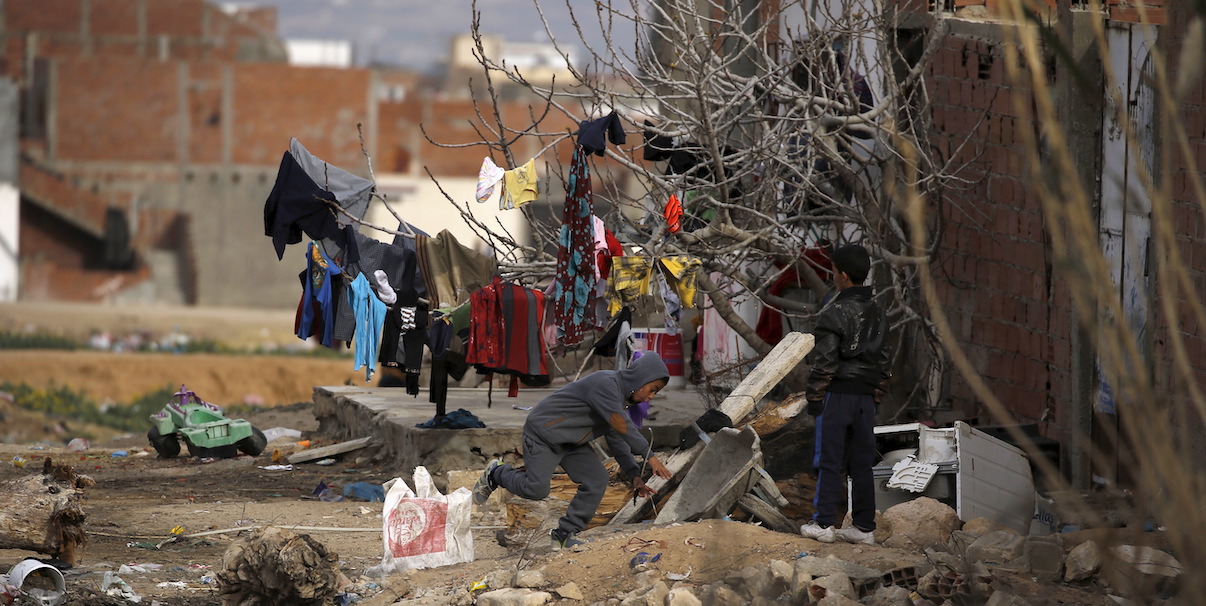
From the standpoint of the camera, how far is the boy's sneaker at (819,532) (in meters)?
6.68

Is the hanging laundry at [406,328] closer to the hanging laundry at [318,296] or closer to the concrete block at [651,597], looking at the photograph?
the hanging laundry at [318,296]

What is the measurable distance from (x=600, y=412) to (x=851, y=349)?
134 centimetres

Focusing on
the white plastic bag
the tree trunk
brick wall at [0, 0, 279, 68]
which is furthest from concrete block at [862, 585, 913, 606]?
brick wall at [0, 0, 279, 68]

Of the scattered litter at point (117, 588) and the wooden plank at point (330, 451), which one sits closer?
the scattered litter at point (117, 588)

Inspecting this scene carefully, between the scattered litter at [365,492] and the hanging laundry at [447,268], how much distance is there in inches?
54.2

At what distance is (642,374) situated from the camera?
684cm

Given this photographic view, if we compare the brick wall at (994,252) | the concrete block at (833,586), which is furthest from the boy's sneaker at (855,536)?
the brick wall at (994,252)

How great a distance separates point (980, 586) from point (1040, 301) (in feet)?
10.5

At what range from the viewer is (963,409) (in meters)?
9.16

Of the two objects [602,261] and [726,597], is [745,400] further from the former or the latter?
[726,597]

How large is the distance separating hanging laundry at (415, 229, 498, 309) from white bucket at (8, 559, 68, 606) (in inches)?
139

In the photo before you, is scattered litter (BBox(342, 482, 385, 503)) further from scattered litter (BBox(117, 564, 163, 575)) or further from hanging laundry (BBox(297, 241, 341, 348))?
scattered litter (BBox(117, 564, 163, 575))

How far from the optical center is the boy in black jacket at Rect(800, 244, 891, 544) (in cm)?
665

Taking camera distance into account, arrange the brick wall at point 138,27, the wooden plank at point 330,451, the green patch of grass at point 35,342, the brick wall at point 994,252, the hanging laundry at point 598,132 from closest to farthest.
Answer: the hanging laundry at point 598,132, the brick wall at point 994,252, the wooden plank at point 330,451, the green patch of grass at point 35,342, the brick wall at point 138,27
